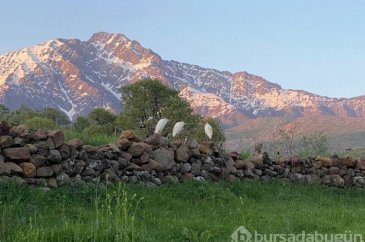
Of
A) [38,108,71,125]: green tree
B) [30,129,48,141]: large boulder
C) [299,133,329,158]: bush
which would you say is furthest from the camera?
[38,108,71,125]: green tree

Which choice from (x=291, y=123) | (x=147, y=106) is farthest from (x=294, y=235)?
(x=147, y=106)

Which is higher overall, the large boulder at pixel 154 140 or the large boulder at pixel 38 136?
the large boulder at pixel 38 136

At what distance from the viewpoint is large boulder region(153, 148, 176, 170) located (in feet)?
36.7

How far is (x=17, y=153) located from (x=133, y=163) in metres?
2.60

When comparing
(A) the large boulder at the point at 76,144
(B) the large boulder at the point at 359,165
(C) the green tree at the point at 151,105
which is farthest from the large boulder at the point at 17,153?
(C) the green tree at the point at 151,105

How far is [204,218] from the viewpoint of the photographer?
814 cm

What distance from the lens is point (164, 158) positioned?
11.3 meters

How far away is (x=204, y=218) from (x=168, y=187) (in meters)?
2.35

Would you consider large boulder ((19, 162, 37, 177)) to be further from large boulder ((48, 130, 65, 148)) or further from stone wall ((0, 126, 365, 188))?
large boulder ((48, 130, 65, 148))

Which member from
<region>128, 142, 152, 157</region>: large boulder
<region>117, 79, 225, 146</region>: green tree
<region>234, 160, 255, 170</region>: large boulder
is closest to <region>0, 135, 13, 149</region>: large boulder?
<region>128, 142, 152, 157</region>: large boulder

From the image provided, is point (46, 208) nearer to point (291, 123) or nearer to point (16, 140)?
point (16, 140)

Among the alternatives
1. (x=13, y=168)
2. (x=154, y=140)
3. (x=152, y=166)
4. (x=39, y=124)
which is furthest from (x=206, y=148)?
(x=39, y=124)

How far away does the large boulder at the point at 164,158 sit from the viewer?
36.7 ft

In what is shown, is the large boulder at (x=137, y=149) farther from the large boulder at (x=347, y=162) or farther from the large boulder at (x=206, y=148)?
the large boulder at (x=347, y=162)
